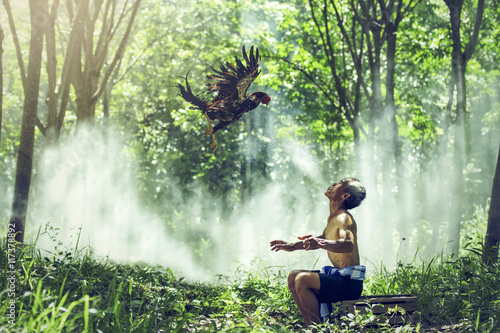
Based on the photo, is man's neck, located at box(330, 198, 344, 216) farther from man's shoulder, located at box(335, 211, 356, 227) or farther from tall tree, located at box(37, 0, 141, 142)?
tall tree, located at box(37, 0, 141, 142)

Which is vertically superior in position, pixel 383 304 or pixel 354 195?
pixel 354 195

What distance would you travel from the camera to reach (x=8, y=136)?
74.7 ft

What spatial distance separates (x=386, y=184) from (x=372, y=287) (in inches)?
193

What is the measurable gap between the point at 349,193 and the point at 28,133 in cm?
444

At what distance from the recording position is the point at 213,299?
5.53m

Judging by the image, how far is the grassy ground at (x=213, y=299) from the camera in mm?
3770

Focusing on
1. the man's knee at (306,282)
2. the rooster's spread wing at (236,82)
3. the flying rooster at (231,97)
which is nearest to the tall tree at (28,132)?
the flying rooster at (231,97)

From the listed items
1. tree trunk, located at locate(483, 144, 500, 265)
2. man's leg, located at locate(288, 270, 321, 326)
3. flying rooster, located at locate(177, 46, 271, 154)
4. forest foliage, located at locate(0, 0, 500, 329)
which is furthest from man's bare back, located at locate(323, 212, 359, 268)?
forest foliage, located at locate(0, 0, 500, 329)

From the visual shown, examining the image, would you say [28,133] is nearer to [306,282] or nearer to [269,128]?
[306,282]

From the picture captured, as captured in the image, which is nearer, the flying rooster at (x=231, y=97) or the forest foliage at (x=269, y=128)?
the flying rooster at (x=231, y=97)

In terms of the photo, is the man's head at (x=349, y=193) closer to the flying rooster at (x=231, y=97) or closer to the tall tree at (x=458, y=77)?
the flying rooster at (x=231, y=97)

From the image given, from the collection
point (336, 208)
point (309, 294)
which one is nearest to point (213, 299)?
point (309, 294)

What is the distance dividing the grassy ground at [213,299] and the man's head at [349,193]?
1.08m

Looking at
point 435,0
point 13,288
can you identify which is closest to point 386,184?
point 435,0
